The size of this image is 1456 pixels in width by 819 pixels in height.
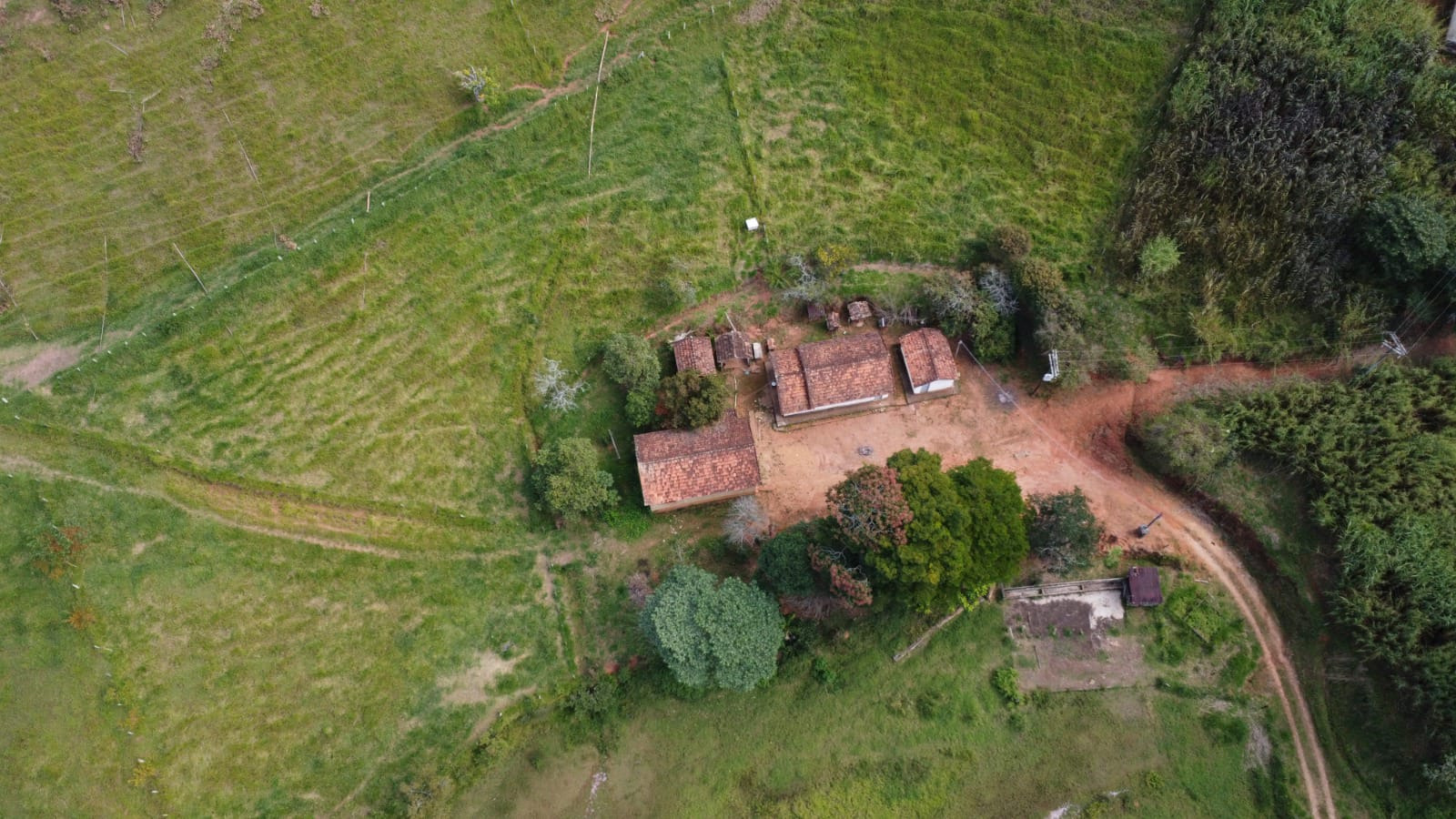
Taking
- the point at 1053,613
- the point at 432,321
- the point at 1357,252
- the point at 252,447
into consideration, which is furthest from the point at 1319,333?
the point at 252,447

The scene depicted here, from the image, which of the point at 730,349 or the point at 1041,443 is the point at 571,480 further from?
the point at 1041,443

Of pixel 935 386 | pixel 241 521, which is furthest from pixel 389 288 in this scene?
pixel 935 386

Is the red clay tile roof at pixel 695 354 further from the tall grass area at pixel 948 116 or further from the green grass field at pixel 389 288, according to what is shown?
the tall grass area at pixel 948 116

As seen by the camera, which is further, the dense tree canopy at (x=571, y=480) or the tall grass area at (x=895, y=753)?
the dense tree canopy at (x=571, y=480)

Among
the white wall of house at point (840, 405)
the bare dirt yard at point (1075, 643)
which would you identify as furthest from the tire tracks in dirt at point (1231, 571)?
the white wall of house at point (840, 405)

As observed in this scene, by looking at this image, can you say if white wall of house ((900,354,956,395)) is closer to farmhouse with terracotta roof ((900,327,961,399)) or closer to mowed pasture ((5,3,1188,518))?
farmhouse with terracotta roof ((900,327,961,399))

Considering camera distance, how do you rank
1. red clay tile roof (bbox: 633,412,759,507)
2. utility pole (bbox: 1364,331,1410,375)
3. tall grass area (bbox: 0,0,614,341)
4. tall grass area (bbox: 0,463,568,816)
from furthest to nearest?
tall grass area (bbox: 0,0,614,341) < utility pole (bbox: 1364,331,1410,375) < red clay tile roof (bbox: 633,412,759,507) < tall grass area (bbox: 0,463,568,816)

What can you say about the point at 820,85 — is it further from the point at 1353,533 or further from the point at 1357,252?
the point at 1353,533

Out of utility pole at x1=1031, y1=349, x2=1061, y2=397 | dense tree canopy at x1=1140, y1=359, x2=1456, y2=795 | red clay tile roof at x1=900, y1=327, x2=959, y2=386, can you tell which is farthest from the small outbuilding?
red clay tile roof at x1=900, y1=327, x2=959, y2=386
